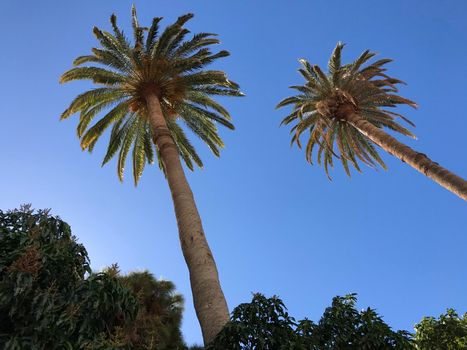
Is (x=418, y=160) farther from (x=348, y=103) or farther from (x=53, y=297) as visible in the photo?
(x=53, y=297)

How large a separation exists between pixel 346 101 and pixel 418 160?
5982 mm

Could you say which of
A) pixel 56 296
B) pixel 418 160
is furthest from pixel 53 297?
pixel 418 160

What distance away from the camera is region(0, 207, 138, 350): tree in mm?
8516

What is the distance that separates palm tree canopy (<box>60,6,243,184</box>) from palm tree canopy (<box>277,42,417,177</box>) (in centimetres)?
457

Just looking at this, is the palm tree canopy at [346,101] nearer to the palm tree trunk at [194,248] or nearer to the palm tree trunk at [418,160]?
the palm tree trunk at [418,160]

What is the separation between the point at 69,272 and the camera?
9.89 m

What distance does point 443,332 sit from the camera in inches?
532

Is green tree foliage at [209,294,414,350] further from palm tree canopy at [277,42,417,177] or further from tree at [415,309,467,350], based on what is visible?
palm tree canopy at [277,42,417,177]

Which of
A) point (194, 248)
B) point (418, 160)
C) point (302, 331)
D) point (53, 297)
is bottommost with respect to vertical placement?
point (302, 331)

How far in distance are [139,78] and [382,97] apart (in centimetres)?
1095

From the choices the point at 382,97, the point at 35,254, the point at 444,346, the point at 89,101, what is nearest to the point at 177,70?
the point at 89,101

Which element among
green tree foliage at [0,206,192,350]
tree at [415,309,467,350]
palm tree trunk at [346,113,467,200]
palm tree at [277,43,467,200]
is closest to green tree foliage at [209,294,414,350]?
green tree foliage at [0,206,192,350]

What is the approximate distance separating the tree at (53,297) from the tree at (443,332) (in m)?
8.38

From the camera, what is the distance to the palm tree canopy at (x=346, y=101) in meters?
22.5
